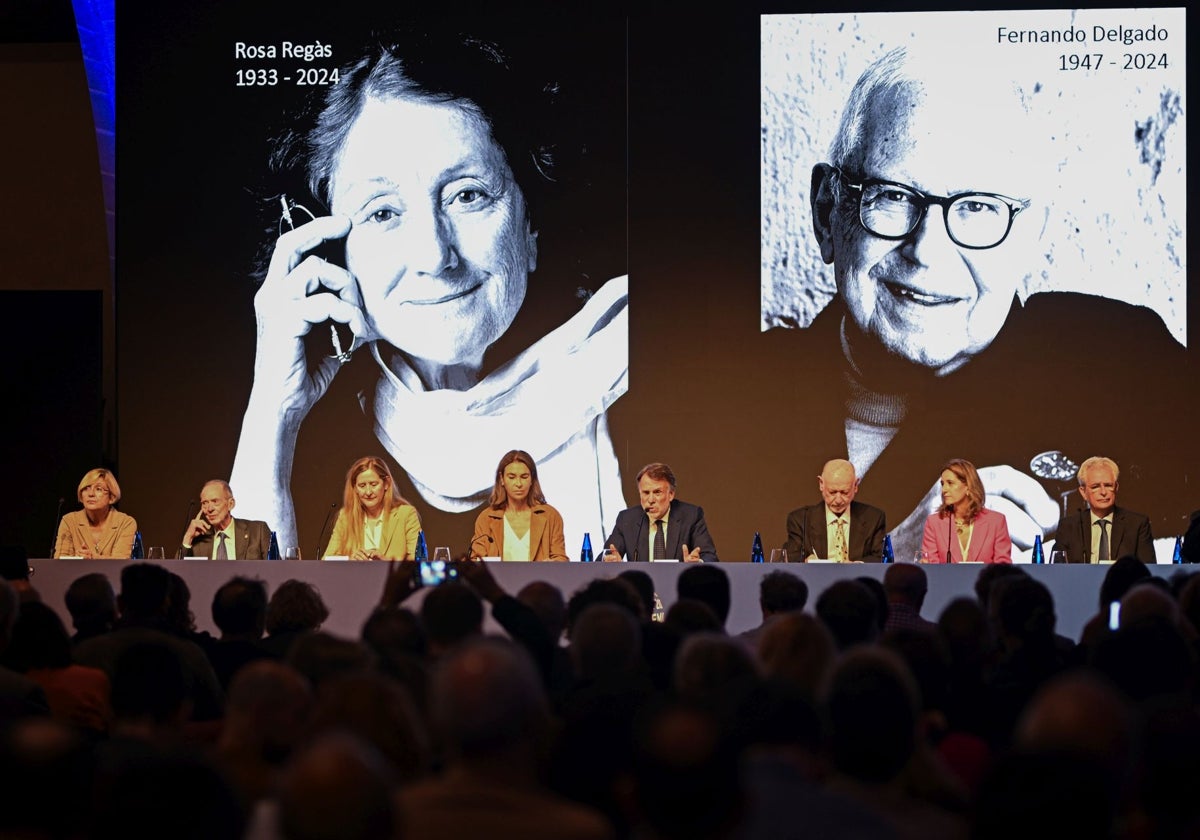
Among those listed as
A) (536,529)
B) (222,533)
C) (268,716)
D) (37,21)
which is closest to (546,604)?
(268,716)

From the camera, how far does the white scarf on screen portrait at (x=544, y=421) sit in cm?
774

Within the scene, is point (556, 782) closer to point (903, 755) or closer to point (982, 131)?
point (903, 755)

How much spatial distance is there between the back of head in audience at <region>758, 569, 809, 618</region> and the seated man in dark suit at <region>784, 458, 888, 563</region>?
214 centimetres

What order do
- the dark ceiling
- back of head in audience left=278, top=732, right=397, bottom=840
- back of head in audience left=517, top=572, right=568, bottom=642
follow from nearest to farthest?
back of head in audience left=278, top=732, right=397, bottom=840 → back of head in audience left=517, top=572, right=568, bottom=642 → the dark ceiling

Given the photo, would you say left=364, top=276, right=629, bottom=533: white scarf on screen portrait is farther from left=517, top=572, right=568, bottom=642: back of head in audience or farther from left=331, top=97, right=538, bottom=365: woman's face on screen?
left=517, top=572, right=568, bottom=642: back of head in audience

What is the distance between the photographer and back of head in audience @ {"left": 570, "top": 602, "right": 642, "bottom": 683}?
2.86 metres

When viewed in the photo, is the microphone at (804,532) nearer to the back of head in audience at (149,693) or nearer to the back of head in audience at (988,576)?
the back of head in audience at (988,576)

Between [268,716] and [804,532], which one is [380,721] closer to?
[268,716]

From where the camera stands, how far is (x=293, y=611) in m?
4.13

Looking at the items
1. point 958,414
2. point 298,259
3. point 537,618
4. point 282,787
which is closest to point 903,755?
point 282,787

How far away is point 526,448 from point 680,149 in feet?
5.48

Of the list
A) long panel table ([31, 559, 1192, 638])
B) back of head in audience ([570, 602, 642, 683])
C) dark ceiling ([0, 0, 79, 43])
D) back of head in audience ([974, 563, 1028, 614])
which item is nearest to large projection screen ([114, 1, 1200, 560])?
dark ceiling ([0, 0, 79, 43])

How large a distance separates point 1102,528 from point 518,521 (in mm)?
2417

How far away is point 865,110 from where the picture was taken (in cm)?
751
